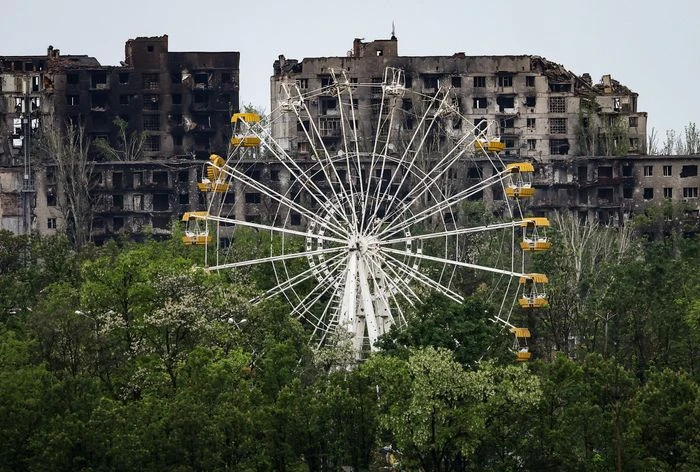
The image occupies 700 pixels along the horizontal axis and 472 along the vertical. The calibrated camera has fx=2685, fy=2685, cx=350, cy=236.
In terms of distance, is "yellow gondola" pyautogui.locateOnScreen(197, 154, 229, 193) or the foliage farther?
"yellow gondola" pyautogui.locateOnScreen(197, 154, 229, 193)

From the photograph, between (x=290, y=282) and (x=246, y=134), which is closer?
(x=290, y=282)

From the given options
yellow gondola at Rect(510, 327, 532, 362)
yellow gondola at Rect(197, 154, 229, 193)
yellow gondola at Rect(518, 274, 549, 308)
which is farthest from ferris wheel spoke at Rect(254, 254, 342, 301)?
yellow gondola at Rect(518, 274, 549, 308)

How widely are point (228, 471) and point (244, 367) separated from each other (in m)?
12.3

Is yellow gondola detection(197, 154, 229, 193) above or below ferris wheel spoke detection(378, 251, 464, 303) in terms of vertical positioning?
above

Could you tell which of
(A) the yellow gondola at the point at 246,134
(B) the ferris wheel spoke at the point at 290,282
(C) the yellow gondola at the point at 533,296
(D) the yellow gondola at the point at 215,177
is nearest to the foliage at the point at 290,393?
(B) the ferris wheel spoke at the point at 290,282

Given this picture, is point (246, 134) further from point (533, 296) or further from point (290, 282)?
point (533, 296)

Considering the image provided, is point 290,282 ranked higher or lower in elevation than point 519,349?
higher

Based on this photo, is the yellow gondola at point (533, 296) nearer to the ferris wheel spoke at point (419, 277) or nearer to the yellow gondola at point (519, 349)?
the yellow gondola at point (519, 349)

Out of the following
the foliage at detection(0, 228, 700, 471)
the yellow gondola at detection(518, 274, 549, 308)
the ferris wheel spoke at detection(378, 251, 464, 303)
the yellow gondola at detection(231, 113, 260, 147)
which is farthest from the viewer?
the yellow gondola at detection(231, 113, 260, 147)

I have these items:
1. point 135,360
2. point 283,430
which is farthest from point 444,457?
point 135,360

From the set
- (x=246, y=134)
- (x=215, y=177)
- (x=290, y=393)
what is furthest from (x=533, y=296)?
(x=290, y=393)

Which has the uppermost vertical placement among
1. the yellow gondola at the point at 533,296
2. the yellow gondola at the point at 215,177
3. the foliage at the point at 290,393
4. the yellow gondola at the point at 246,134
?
the yellow gondola at the point at 246,134

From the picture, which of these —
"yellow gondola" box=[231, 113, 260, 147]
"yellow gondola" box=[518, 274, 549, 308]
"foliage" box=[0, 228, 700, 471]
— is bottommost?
Result: "foliage" box=[0, 228, 700, 471]

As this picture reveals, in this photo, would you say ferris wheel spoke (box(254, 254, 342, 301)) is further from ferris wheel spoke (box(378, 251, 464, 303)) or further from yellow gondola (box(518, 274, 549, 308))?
yellow gondola (box(518, 274, 549, 308))
